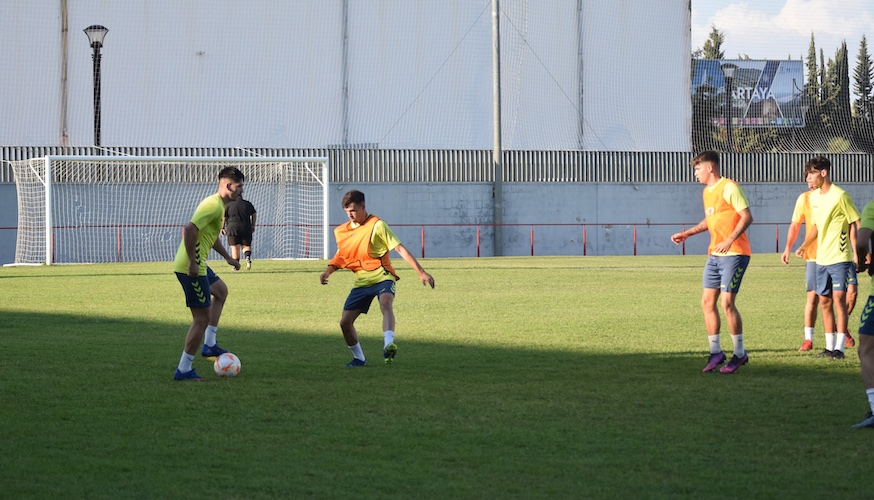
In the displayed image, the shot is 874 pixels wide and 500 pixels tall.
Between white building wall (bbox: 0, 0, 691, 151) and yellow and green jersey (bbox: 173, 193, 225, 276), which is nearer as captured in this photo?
yellow and green jersey (bbox: 173, 193, 225, 276)

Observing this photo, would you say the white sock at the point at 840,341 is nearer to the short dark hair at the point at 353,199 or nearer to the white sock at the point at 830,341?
the white sock at the point at 830,341

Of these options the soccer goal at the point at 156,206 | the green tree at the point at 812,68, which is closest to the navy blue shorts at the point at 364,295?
the soccer goal at the point at 156,206

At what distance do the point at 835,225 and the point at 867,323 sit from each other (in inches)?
154

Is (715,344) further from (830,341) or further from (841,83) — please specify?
(841,83)

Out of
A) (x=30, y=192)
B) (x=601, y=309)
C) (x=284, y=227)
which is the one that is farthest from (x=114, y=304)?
(x=284, y=227)

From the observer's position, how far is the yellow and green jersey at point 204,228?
29.4 ft

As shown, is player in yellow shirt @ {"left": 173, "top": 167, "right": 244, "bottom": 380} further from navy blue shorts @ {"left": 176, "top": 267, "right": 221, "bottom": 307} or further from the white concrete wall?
the white concrete wall

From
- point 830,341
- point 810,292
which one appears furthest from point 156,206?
point 830,341

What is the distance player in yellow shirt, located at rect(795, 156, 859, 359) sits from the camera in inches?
415

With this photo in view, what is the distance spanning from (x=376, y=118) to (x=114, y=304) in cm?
2852

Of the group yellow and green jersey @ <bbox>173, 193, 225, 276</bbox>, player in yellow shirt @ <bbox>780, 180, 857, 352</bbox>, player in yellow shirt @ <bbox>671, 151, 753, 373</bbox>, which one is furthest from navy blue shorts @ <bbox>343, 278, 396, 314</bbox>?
player in yellow shirt @ <bbox>780, 180, 857, 352</bbox>

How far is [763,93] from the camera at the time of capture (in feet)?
192

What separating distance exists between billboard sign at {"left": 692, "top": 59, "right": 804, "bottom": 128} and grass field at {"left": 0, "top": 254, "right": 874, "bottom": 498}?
1786 inches

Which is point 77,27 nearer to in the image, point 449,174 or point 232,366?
point 449,174
